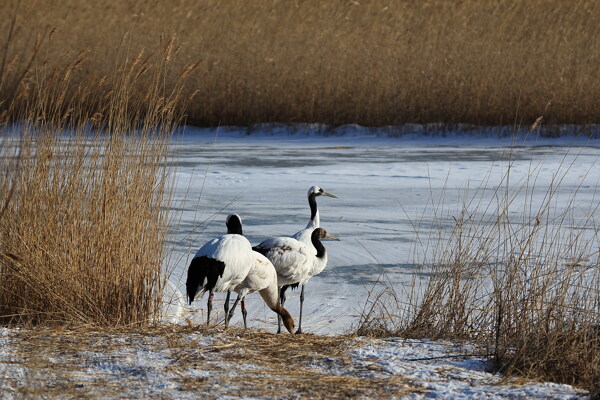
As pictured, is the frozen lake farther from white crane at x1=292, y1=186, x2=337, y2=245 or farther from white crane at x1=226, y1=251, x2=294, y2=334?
white crane at x1=292, y1=186, x2=337, y2=245

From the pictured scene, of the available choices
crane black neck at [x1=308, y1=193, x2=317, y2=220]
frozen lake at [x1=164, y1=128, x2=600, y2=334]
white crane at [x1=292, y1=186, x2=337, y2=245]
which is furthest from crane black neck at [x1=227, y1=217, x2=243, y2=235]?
crane black neck at [x1=308, y1=193, x2=317, y2=220]

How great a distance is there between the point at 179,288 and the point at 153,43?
10452 mm

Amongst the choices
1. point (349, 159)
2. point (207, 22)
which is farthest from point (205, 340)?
point (207, 22)

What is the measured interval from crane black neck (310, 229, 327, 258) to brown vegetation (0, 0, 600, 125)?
22.6 ft

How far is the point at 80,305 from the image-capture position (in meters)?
4.26

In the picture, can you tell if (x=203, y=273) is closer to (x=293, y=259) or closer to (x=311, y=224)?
(x=293, y=259)

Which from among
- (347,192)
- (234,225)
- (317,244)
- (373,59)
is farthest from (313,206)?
(373,59)

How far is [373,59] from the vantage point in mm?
14562

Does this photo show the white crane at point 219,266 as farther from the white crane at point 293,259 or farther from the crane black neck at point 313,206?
the crane black neck at point 313,206

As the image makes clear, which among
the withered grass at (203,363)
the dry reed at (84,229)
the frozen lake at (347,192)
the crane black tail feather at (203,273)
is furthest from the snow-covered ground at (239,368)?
the frozen lake at (347,192)

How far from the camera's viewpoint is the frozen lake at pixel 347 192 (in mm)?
5887

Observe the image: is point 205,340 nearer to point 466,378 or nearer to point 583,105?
point 466,378

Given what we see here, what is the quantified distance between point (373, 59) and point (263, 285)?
9877 mm

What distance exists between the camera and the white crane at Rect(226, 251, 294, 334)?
5031 millimetres
